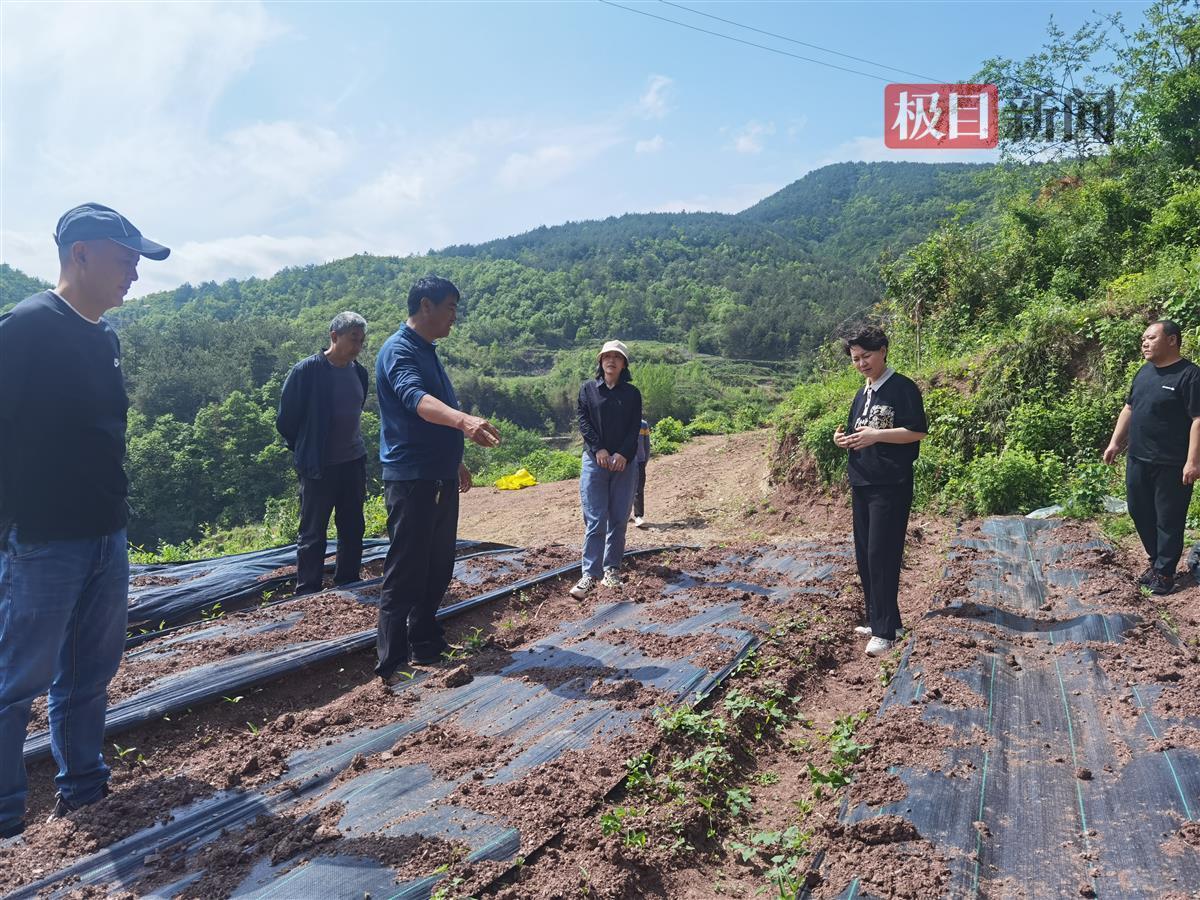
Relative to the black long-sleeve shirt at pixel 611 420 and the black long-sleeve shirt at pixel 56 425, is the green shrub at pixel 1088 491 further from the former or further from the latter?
the black long-sleeve shirt at pixel 56 425

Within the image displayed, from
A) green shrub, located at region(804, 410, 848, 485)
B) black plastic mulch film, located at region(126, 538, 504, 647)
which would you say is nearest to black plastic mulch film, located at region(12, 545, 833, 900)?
black plastic mulch film, located at region(126, 538, 504, 647)

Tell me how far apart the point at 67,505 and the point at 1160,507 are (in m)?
5.13

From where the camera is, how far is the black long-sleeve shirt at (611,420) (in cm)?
477

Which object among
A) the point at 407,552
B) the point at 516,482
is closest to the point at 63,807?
the point at 407,552

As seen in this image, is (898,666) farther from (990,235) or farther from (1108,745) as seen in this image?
(990,235)

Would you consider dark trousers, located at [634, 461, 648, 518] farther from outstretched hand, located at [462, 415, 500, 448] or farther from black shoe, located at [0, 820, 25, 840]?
black shoe, located at [0, 820, 25, 840]

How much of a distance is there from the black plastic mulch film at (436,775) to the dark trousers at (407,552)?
19 centimetres

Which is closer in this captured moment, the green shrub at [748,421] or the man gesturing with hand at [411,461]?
the man gesturing with hand at [411,461]

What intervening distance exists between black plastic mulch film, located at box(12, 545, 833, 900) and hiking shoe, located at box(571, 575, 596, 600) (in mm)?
407

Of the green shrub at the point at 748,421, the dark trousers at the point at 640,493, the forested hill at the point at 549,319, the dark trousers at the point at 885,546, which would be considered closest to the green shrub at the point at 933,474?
the dark trousers at the point at 640,493

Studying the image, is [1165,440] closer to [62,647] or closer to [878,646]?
[878,646]

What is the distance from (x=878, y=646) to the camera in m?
3.75

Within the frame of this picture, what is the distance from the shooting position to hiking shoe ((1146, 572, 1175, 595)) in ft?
13.5

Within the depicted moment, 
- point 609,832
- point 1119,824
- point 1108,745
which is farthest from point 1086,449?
point 609,832
